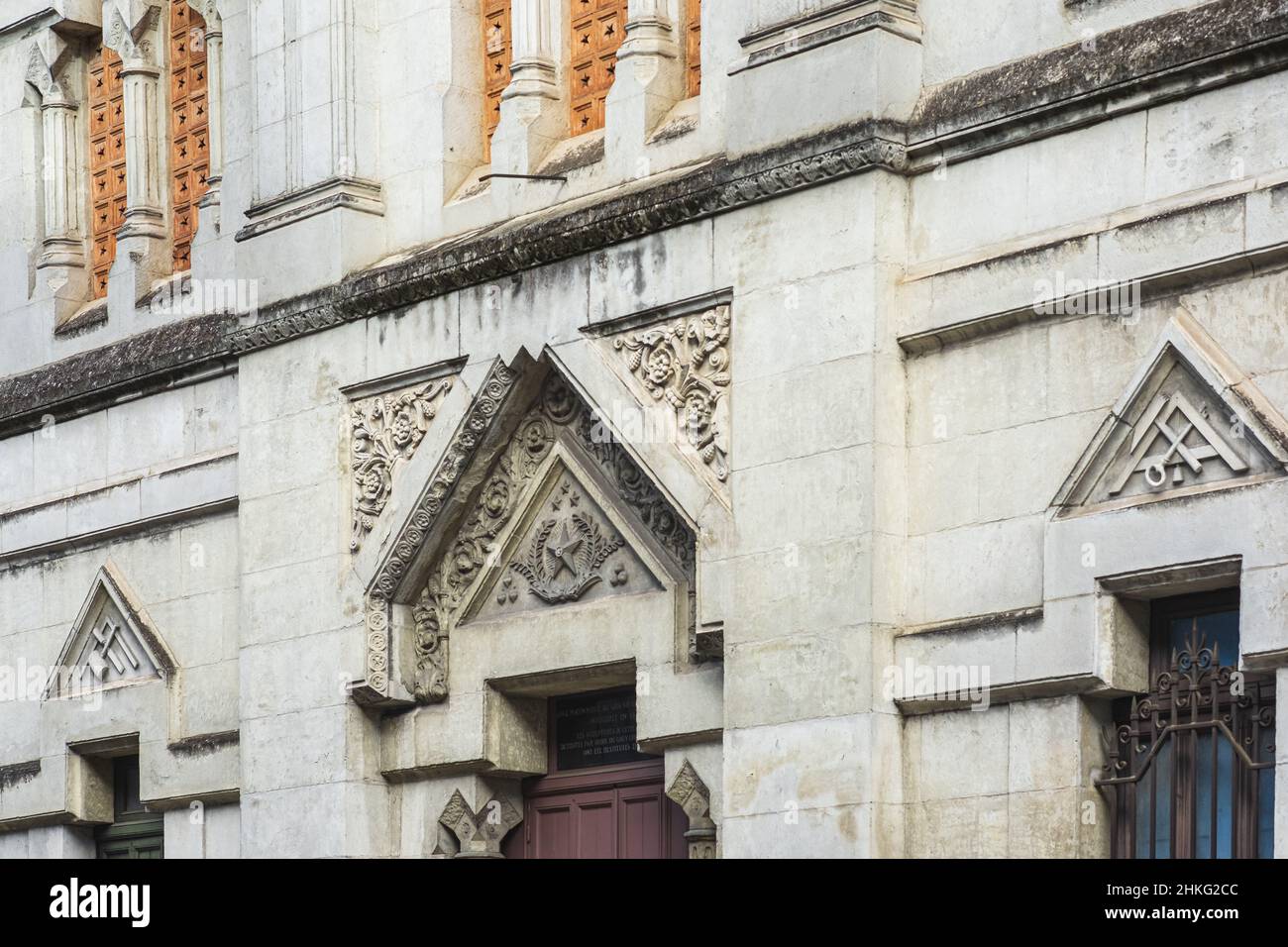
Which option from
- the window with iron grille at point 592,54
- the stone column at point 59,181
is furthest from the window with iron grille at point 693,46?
the stone column at point 59,181

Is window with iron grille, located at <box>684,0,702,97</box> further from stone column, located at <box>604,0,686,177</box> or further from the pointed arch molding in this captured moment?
the pointed arch molding

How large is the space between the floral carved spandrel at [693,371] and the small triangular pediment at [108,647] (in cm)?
464

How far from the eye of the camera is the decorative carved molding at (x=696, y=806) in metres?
14.8

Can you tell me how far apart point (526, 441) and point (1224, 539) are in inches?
189

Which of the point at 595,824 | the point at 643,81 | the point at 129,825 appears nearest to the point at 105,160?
the point at 129,825

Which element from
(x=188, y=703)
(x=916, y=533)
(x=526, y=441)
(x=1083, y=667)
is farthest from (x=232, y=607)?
(x=1083, y=667)

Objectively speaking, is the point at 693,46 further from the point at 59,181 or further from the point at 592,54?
the point at 59,181

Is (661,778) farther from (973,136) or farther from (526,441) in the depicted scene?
(973,136)

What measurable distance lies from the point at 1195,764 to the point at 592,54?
19.0 ft

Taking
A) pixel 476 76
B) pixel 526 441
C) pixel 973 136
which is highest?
pixel 476 76

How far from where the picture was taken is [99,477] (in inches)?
751

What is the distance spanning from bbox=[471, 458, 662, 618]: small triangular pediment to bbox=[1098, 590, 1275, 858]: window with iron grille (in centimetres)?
314

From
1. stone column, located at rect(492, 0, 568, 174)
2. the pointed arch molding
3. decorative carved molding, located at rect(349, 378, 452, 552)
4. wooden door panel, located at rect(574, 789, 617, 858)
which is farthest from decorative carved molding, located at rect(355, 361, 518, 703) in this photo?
stone column, located at rect(492, 0, 568, 174)
